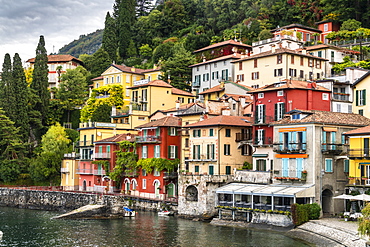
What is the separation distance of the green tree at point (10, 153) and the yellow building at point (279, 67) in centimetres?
3801

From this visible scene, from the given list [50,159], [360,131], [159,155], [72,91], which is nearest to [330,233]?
[360,131]

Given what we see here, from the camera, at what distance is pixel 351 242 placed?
128 feet

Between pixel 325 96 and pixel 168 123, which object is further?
pixel 168 123

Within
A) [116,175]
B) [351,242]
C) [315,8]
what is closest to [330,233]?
[351,242]

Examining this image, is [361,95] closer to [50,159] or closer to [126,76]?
[50,159]

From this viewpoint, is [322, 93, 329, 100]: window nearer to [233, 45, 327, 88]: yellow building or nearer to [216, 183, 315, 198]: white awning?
[216, 183, 315, 198]: white awning

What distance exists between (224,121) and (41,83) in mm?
49389

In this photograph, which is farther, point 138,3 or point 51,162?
point 138,3

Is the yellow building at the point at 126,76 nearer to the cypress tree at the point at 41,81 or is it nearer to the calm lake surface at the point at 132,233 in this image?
the cypress tree at the point at 41,81

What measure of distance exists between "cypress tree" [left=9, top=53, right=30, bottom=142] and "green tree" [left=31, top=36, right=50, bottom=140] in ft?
17.8

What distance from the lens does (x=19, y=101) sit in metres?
91.8

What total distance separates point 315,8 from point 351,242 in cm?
7111

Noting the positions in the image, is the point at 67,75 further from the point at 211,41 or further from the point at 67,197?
the point at 67,197

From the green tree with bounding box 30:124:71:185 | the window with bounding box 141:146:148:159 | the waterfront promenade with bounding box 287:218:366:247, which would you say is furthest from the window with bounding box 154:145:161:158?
the waterfront promenade with bounding box 287:218:366:247
